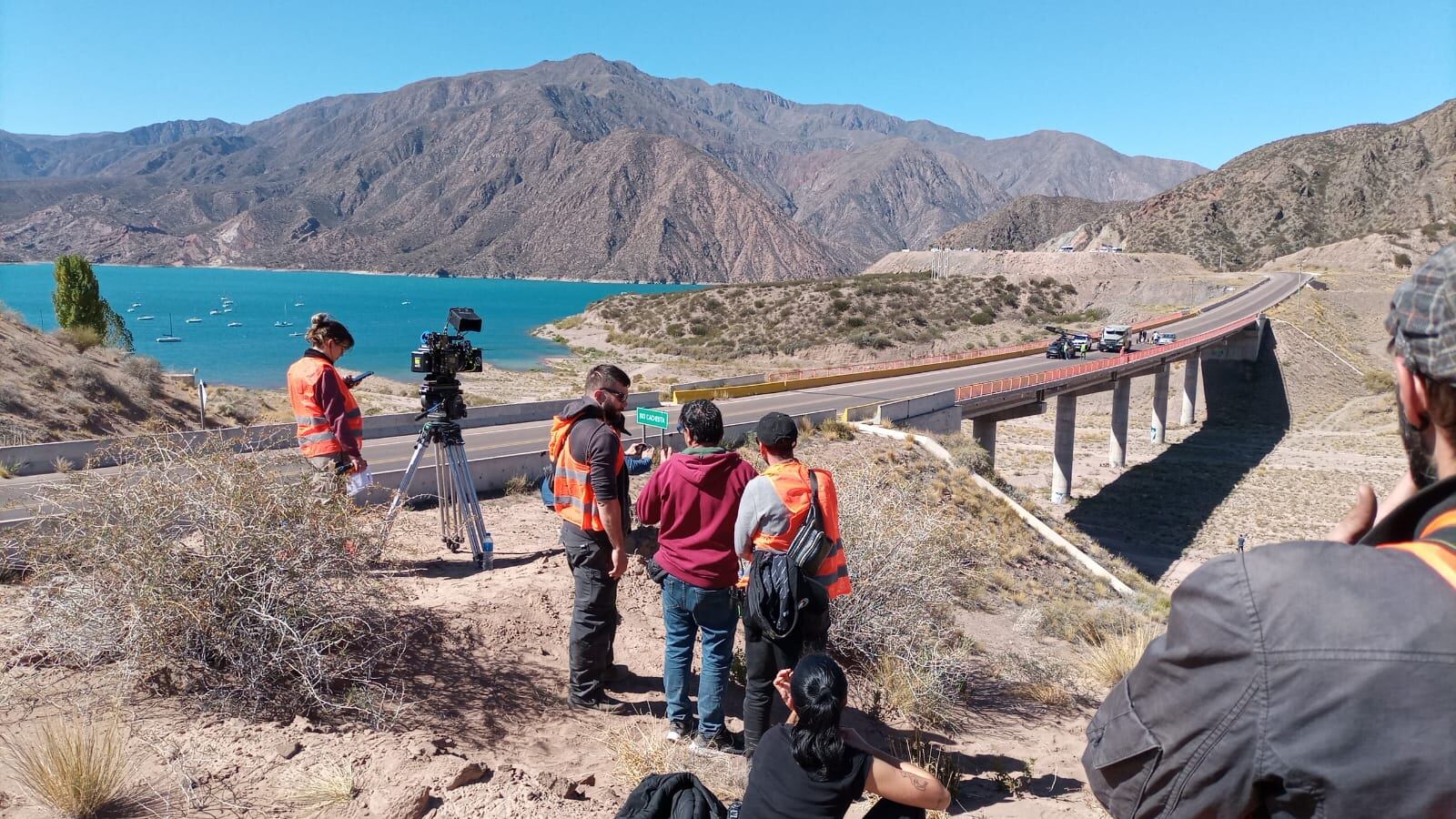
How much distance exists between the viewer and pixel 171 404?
21.5 meters

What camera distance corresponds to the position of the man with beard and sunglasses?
1166 millimetres

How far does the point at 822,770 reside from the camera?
323 cm

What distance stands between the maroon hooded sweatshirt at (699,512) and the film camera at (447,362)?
265cm

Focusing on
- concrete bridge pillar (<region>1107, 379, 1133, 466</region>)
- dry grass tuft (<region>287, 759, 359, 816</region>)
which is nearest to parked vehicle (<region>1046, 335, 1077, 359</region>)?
concrete bridge pillar (<region>1107, 379, 1133, 466</region>)

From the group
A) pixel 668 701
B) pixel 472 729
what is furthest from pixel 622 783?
pixel 472 729

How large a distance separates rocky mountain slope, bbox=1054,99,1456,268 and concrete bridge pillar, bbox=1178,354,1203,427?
2281 inches

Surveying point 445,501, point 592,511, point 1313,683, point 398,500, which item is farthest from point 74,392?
point 1313,683

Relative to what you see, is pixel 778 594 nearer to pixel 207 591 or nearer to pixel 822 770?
pixel 822 770

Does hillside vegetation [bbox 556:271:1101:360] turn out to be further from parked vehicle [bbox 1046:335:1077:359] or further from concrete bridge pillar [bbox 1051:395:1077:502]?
concrete bridge pillar [bbox 1051:395:1077:502]

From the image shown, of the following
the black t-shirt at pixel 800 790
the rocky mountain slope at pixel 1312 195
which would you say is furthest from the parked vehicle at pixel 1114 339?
the rocky mountain slope at pixel 1312 195

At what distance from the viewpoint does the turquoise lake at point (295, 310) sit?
2293 inches

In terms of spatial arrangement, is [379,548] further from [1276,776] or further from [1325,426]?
[1325,426]

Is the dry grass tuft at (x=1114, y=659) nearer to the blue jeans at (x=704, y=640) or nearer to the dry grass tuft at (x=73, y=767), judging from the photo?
the blue jeans at (x=704, y=640)

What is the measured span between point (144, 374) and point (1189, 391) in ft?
144
